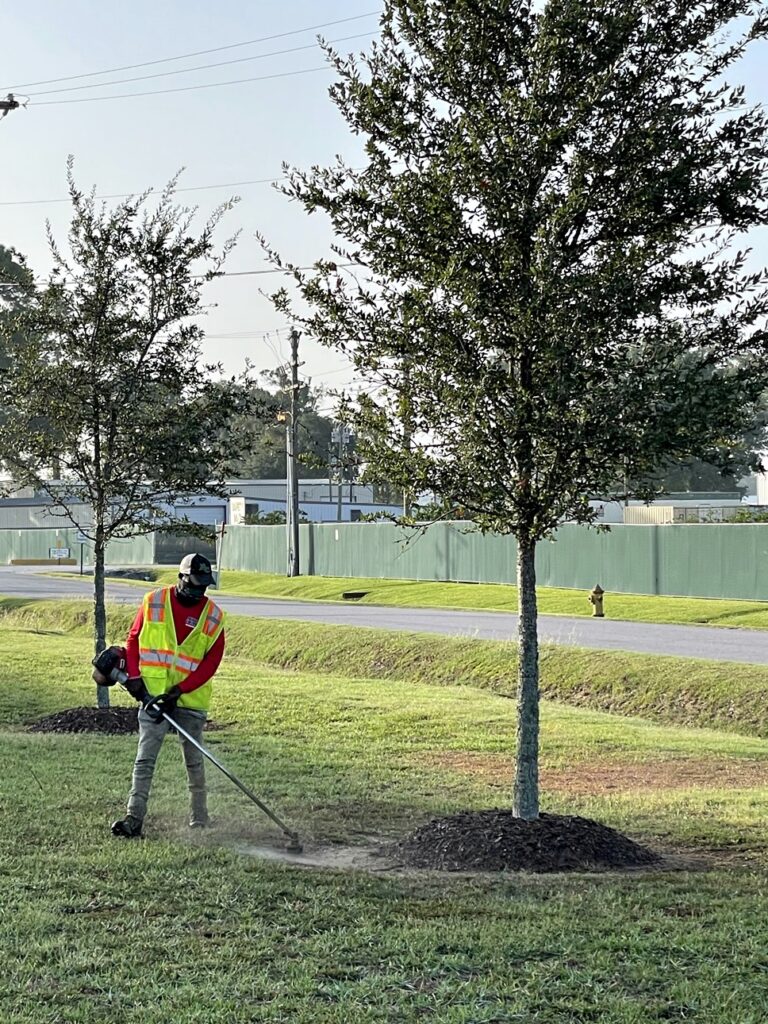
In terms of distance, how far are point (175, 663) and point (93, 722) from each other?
18.9ft

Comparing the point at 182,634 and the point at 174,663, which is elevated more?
Answer: the point at 182,634

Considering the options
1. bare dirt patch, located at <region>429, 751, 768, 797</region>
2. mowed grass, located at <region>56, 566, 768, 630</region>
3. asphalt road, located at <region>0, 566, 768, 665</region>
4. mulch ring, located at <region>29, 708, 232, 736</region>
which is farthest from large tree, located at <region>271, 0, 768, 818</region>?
mowed grass, located at <region>56, 566, 768, 630</region>

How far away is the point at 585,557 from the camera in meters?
37.5

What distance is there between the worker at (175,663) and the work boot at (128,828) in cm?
22

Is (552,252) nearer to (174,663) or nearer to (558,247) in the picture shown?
(558,247)

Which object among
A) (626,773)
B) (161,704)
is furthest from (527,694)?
(626,773)

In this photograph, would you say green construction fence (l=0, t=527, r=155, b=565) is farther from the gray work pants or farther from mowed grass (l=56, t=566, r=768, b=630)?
the gray work pants

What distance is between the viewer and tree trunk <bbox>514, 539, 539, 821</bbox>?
27.9 feet

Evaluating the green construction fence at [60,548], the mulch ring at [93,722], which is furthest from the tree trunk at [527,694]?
the green construction fence at [60,548]

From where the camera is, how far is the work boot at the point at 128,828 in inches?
328

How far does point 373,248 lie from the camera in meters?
8.59

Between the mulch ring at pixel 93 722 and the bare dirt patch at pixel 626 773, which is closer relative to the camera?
the bare dirt patch at pixel 626 773

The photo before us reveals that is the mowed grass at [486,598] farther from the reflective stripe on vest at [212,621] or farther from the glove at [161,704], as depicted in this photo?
the glove at [161,704]

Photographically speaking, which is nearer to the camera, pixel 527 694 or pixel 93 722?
pixel 527 694
